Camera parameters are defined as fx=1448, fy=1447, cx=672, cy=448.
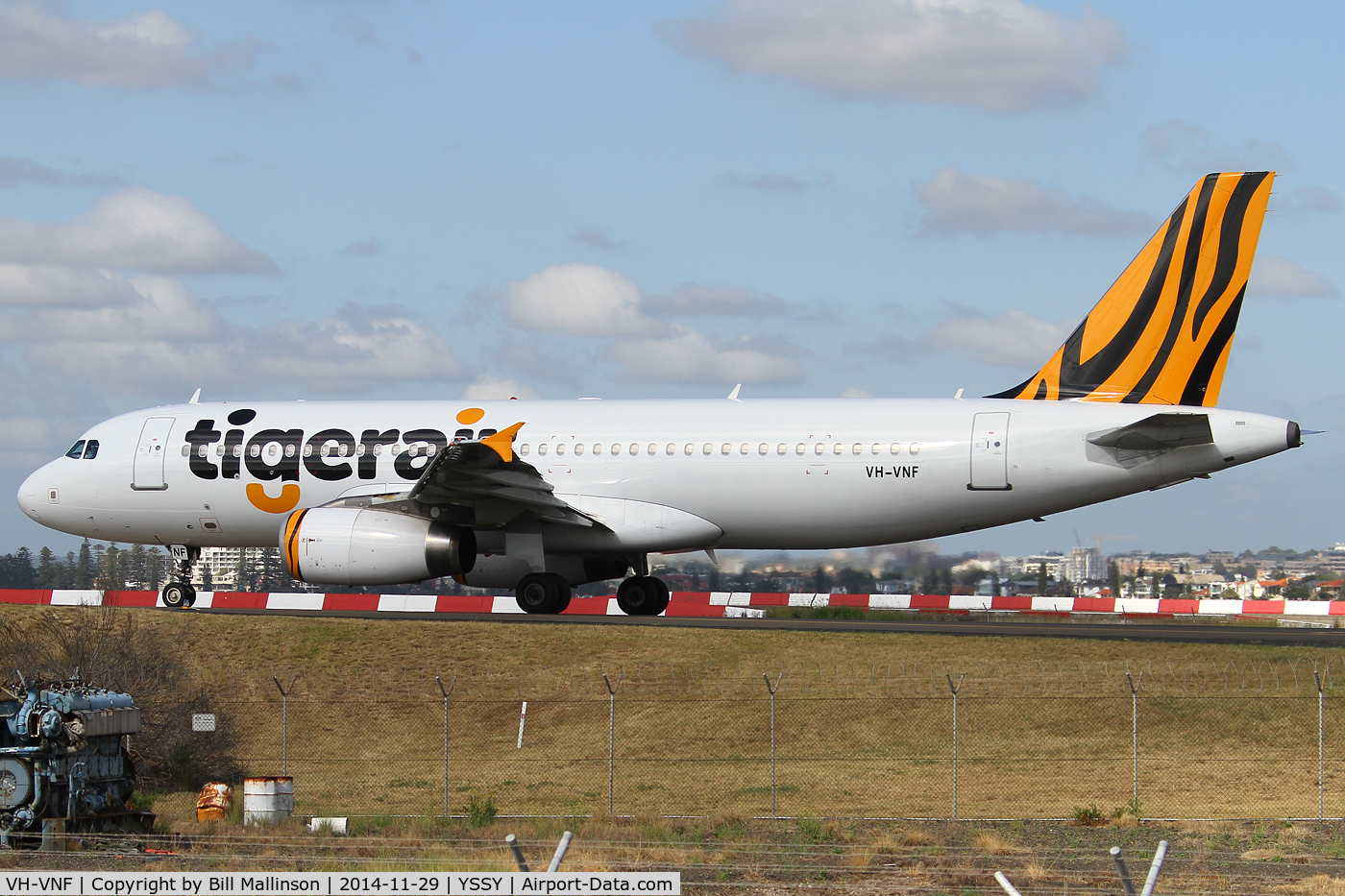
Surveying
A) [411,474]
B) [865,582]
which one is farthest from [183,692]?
[865,582]

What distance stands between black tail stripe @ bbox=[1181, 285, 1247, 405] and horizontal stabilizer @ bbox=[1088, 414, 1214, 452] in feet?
5.34

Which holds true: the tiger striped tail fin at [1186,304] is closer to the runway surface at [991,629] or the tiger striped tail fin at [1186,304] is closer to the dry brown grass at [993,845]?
the runway surface at [991,629]

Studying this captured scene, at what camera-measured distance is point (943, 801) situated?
17.3 metres

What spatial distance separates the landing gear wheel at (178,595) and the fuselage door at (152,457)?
8.04ft

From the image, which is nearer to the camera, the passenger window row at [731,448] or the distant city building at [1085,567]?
the passenger window row at [731,448]

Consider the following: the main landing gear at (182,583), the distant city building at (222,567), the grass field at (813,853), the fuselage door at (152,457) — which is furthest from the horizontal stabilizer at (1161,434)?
the distant city building at (222,567)

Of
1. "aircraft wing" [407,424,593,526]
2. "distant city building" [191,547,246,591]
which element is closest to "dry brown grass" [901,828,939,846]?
"aircraft wing" [407,424,593,526]

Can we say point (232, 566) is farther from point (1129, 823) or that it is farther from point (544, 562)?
point (1129, 823)

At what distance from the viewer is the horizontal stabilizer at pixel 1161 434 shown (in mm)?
23594

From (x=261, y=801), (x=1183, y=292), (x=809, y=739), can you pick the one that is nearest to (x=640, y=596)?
(x=809, y=739)

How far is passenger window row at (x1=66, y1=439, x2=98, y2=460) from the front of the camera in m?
30.4

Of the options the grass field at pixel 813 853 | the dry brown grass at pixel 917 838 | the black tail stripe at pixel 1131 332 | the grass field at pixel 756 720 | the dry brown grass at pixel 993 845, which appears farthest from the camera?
the black tail stripe at pixel 1131 332

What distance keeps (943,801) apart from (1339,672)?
8784mm

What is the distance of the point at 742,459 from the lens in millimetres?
26344
